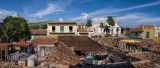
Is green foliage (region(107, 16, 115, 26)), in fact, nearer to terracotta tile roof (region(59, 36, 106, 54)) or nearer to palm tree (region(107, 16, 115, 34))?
palm tree (region(107, 16, 115, 34))

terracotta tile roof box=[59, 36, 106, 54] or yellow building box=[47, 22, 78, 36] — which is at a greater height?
yellow building box=[47, 22, 78, 36]

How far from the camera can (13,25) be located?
140 feet

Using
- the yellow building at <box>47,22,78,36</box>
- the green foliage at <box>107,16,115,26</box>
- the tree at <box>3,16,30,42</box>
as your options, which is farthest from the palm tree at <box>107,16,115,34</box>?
the tree at <box>3,16,30,42</box>

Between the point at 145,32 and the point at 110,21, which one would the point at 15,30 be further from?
the point at 110,21

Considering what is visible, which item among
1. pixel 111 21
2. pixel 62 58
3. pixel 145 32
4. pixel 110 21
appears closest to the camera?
pixel 62 58

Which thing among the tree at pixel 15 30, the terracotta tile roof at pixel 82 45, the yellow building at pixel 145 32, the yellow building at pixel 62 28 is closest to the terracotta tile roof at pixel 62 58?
the terracotta tile roof at pixel 82 45

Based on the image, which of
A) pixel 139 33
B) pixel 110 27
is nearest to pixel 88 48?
pixel 139 33

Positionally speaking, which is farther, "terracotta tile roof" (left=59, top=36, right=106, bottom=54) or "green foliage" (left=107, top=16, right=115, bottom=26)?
"green foliage" (left=107, top=16, right=115, bottom=26)

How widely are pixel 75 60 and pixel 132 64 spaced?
581 cm

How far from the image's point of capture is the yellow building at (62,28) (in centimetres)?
4241

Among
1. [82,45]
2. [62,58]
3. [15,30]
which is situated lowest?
[62,58]

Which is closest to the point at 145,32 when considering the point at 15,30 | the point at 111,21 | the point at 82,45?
the point at 111,21

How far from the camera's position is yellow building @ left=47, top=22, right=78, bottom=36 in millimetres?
42406

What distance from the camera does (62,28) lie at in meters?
42.6
